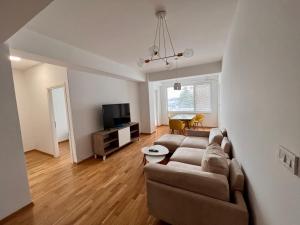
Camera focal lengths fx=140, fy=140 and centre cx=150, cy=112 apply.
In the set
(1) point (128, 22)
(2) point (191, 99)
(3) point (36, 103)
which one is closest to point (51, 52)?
(1) point (128, 22)

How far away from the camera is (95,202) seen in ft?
6.97

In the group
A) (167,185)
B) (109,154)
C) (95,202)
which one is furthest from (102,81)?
(167,185)

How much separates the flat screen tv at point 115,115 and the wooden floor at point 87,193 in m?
1.01

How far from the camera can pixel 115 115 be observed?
14.3 feet

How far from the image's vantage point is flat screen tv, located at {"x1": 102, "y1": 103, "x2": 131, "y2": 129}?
13.3ft

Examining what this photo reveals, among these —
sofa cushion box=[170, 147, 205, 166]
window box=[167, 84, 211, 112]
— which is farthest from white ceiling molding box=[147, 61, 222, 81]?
sofa cushion box=[170, 147, 205, 166]

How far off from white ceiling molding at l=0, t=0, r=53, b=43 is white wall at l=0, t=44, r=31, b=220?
2.21ft

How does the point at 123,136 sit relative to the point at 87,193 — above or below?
above

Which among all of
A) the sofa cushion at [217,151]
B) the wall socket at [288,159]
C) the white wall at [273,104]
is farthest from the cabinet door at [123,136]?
the wall socket at [288,159]

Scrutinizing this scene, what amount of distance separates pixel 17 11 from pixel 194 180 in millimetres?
2353

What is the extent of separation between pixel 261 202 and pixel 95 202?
6.89ft

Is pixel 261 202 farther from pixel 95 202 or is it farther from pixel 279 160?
pixel 95 202

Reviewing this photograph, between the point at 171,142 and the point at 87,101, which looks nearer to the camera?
the point at 171,142

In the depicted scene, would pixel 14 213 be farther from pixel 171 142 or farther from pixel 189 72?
pixel 189 72
